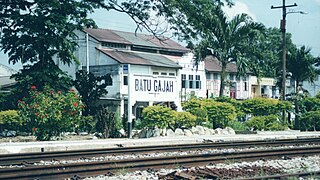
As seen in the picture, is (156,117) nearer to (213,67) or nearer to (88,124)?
(88,124)

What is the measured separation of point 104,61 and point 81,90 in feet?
63.0

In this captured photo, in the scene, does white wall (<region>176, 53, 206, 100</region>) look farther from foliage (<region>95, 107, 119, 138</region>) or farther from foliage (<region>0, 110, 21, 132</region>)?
foliage (<region>95, 107, 119, 138</region>)

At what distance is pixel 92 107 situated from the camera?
33469 millimetres

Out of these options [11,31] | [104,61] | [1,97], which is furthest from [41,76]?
[104,61]

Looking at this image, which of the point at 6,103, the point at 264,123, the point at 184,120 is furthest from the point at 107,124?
the point at 264,123

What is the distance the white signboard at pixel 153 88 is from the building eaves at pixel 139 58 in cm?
170

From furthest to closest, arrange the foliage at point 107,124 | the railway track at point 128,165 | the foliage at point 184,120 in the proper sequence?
the foliage at point 184,120
the foliage at point 107,124
the railway track at point 128,165

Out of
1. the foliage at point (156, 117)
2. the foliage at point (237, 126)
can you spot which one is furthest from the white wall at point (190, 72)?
the foliage at point (156, 117)

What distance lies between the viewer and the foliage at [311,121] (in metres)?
38.6

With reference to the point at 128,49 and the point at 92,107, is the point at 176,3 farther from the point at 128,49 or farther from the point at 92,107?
the point at 128,49

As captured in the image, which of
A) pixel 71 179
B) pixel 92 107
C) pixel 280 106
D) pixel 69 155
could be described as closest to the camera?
pixel 71 179

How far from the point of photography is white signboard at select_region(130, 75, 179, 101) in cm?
5031

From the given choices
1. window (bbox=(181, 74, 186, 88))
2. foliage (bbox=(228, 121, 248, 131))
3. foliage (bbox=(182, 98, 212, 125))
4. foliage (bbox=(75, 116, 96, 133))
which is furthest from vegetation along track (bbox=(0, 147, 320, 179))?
window (bbox=(181, 74, 186, 88))

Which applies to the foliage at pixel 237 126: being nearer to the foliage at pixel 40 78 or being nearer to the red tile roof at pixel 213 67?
the foliage at pixel 40 78
